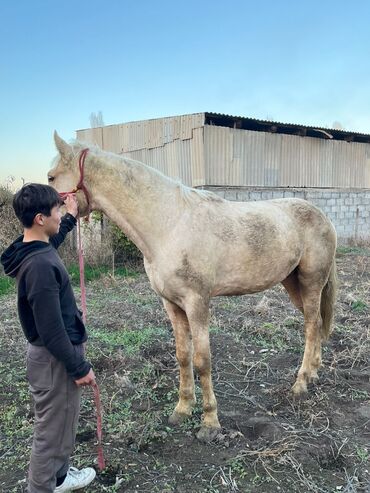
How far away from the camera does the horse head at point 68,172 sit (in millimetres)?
2729

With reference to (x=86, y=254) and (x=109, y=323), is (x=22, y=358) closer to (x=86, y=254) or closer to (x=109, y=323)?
(x=109, y=323)

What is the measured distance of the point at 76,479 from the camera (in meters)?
2.39

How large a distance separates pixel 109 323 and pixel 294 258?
3.10 metres

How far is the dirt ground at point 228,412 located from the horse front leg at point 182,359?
0.10 meters

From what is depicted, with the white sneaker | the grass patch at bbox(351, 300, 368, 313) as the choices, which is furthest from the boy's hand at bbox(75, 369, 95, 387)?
the grass patch at bbox(351, 300, 368, 313)

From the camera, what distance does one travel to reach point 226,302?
6.60 metres

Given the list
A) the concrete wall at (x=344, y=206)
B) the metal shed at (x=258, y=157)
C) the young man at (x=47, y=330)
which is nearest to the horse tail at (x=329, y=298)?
the young man at (x=47, y=330)

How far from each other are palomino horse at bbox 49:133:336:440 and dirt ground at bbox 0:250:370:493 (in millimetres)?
261

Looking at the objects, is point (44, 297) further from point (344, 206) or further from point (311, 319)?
point (344, 206)

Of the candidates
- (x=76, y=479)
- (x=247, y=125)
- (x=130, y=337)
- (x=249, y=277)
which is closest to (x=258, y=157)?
(x=247, y=125)

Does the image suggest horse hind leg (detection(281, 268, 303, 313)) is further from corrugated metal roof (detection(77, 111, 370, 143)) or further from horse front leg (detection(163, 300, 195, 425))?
corrugated metal roof (detection(77, 111, 370, 143))

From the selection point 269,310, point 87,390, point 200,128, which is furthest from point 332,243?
point 200,128

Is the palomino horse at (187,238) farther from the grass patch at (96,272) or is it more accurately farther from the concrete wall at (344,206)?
the concrete wall at (344,206)

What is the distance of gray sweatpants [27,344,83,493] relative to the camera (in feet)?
6.68
